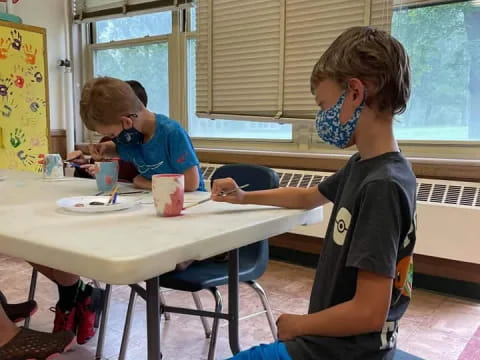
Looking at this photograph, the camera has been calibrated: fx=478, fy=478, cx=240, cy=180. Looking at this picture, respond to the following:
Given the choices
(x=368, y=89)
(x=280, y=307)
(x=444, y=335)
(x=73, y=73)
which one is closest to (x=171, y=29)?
(x=73, y=73)

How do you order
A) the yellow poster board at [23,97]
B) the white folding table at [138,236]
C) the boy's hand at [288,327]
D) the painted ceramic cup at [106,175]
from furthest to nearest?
the yellow poster board at [23,97]
the painted ceramic cup at [106,175]
the boy's hand at [288,327]
the white folding table at [138,236]

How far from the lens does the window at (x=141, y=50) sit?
3730mm

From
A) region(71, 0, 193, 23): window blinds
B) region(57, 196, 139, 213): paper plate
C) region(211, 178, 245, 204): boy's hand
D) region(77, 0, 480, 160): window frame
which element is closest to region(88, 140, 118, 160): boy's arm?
region(57, 196, 139, 213): paper plate

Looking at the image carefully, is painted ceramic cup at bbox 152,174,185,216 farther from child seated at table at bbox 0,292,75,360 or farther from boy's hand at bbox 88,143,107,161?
boy's hand at bbox 88,143,107,161

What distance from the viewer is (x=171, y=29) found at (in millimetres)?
3633

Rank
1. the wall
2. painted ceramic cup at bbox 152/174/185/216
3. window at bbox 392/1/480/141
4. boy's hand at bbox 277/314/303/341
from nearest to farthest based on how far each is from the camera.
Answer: boy's hand at bbox 277/314/303/341
painted ceramic cup at bbox 152/174/185/216
window at bbox 392/1/480/141
the wall

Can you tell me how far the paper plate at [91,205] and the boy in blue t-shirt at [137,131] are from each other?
0.80 ft

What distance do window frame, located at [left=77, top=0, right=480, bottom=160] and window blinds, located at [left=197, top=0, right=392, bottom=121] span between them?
15cm

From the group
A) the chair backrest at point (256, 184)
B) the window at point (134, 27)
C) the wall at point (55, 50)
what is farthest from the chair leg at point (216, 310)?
the wall at point (55, 50)

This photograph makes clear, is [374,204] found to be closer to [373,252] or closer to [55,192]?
Answer: [373,252]

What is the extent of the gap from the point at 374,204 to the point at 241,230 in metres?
0.29

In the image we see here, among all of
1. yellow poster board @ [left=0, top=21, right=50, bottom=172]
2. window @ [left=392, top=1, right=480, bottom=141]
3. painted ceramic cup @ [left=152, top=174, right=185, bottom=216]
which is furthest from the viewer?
yellow poster board @ [left=0, top=21, right=50, bottom=172]

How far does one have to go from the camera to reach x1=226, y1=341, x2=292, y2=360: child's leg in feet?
2.79

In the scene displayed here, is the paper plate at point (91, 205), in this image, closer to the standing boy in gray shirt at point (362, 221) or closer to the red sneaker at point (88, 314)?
the standing boy in gray shirt at point (362, 221)
